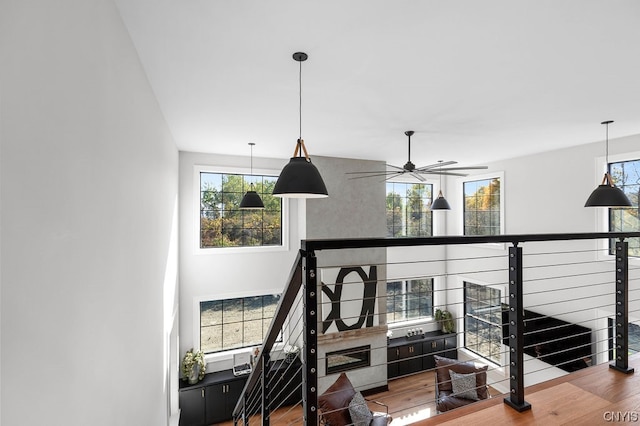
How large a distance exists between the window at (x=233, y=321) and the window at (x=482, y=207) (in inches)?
188

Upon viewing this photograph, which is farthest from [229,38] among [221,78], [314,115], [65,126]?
[314,115]

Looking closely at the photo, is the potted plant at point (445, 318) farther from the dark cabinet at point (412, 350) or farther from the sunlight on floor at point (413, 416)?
the sunlight on floor at point (413, 416)

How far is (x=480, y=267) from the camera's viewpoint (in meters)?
6.70

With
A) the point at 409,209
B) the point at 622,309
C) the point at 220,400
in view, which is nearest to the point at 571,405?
the point at 622,309

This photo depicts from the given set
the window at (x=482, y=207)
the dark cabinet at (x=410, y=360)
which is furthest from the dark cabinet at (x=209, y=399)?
the window at (x=482, y=207)

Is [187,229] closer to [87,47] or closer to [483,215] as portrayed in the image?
[87,47]

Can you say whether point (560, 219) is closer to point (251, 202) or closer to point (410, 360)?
point (410, 360)

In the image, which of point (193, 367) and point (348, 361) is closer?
point (193, 367)

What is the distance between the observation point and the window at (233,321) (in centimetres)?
559

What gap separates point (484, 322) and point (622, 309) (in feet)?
16.4

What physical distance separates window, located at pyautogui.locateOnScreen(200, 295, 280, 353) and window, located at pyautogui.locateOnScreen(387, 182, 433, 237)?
333 centimetres

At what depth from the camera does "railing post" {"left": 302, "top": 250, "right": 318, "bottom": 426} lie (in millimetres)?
1048

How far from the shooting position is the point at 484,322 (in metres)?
6.23

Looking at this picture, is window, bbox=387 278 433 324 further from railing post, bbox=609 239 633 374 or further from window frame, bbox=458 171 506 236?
railing post, bbox=609 239 633 374
